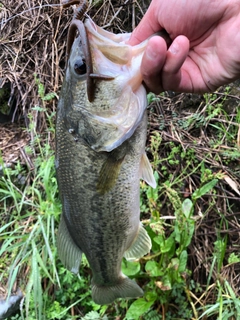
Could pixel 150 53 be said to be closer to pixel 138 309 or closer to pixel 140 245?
pixel 140 245

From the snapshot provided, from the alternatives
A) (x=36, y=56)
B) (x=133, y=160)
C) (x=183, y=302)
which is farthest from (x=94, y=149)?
(x=36, y=56)

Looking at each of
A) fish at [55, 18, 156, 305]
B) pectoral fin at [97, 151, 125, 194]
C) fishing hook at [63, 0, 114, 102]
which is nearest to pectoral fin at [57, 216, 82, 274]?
fish at [55, 18, 156, 305]

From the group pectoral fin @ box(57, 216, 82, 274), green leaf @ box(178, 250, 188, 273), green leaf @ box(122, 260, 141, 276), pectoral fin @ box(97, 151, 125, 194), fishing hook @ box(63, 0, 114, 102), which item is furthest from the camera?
green leaf @ box(122, 260, 141, 276)

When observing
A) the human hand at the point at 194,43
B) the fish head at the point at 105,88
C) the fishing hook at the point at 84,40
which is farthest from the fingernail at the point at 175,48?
the fishing hook at the point at 84,40

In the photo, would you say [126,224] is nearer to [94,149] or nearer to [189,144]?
[94,149]

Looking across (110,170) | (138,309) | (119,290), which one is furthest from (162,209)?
(110,170)

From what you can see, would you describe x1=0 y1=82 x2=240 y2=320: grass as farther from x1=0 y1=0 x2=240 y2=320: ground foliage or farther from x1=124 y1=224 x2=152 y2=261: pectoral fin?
x1=124 y1=224 x2=152 y2=261: pectoral fin
